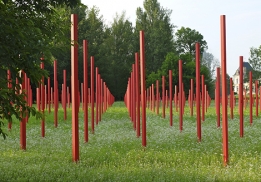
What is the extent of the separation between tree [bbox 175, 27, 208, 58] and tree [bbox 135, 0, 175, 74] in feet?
22.1

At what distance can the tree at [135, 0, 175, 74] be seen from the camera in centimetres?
7812

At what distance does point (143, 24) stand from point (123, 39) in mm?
5066

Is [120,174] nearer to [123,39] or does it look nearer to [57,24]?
[57,24]

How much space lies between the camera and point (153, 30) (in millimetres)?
77312

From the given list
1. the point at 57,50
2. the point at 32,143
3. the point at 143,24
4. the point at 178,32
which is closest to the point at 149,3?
the point at 143,24

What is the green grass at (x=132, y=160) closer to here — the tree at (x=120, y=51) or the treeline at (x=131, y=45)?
the treeline at (x=131, y=45)

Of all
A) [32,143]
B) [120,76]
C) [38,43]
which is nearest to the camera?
[38,43]

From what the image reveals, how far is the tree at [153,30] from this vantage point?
78.1 meters

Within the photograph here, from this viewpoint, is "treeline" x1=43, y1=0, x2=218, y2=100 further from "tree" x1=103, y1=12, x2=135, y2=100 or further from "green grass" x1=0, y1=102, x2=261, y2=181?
"green grass" x1=0, y1=102, x2=261, y2=181

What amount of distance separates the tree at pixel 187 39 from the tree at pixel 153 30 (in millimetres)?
6730

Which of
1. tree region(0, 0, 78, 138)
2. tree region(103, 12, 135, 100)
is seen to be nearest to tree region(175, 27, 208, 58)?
tree region(103, 12, 135, 100)

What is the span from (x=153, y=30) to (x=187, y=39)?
45.0ft

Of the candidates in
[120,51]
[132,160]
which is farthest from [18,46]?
[120,51]

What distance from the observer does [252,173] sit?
850 cm
